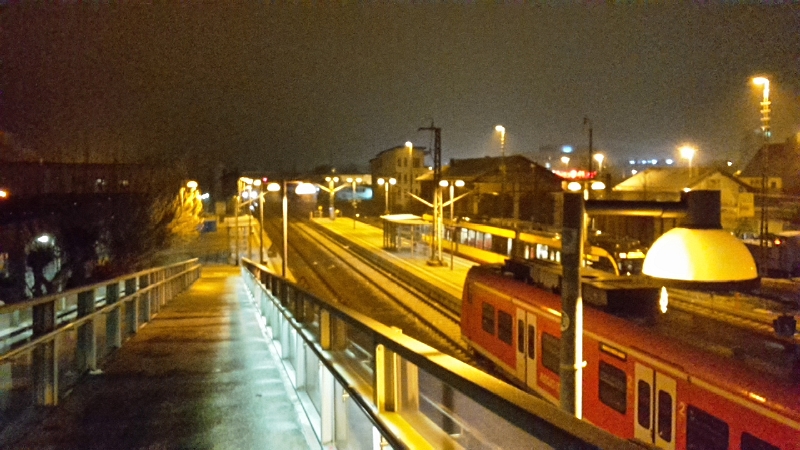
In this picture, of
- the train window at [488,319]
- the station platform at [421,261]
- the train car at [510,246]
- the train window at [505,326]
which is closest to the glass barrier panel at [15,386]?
the train window at [505,326]

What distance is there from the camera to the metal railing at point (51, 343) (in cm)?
690

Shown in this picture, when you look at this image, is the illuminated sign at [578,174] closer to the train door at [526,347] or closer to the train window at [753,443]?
the train door at [526,347]

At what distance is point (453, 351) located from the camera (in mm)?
19672

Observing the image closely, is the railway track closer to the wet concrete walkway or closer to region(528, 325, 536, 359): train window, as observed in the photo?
the wet concrete walkway

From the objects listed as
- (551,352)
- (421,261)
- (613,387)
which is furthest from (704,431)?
(421,261)

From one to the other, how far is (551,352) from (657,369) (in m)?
3.30

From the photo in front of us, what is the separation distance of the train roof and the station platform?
650 inches

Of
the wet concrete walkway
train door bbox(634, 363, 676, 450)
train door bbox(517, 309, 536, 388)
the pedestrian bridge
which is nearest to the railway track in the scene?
the wet concrete walkway

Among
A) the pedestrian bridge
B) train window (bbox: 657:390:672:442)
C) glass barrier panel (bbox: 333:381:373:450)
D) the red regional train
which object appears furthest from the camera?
train window (bbox: 657:390:672:442)

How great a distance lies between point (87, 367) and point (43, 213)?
26.0 metres

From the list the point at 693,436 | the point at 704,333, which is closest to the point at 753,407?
the point at 693,436

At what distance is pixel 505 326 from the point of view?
13953 mm

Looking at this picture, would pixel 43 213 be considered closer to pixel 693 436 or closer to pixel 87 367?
pixel 87 367

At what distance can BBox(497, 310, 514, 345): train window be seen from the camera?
13602 mm
